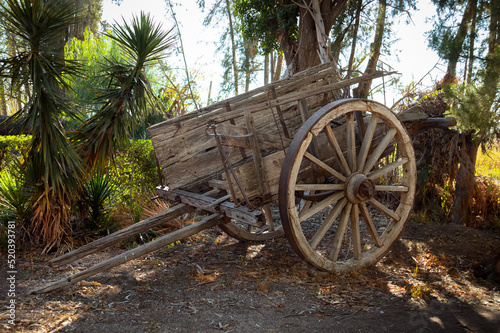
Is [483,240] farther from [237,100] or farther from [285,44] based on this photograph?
[285,44]

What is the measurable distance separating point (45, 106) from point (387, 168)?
3.38 metres

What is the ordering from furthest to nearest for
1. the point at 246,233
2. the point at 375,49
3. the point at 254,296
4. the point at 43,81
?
1. the point at 375,49
2. the point at 246,233
3. the point at 43,81
4. the point at 254,296

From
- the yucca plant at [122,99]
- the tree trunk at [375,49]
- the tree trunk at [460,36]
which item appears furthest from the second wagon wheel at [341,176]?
the tree trunk at [375,49]

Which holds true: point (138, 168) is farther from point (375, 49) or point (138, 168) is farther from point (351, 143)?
point (375, 49)

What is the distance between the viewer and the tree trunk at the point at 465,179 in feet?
18.4

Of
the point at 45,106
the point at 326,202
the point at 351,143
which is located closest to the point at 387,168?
the point at 351,143

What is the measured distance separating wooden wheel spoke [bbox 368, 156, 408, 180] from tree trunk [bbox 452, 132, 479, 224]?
2350mm

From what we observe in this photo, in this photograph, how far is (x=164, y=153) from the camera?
3.57 meters

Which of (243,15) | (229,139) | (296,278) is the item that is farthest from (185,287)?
(243,15)

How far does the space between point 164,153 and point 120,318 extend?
143 centimetres

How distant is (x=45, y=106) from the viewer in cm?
391

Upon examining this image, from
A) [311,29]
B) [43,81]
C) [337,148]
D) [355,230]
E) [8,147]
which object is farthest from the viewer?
[311,29]

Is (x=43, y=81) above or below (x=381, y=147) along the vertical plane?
above

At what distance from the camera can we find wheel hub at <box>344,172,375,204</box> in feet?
11.2
